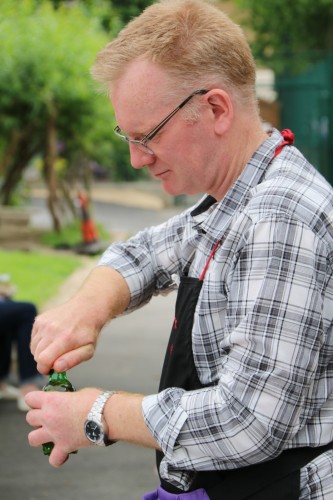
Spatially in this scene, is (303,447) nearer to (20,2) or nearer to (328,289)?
(328,289)

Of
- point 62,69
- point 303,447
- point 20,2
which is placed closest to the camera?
point 303,447

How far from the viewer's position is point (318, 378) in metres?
1.75

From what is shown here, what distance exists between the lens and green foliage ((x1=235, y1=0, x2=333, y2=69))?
26.2 meters

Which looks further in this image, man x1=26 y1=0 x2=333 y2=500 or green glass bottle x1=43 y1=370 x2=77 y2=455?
green glass bottle x1=43 y1=370 x2=77 y2=455

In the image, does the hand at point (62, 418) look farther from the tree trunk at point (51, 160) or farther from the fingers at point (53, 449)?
the tree trunk at point (51, 160)

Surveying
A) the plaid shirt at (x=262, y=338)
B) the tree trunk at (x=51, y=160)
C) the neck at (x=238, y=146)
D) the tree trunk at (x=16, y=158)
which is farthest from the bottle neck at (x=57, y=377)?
the tree trunk at (x=16, y=158)

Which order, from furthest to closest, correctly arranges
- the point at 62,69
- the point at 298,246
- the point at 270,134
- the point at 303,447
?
the point at 62,69, the point at 270,134, the point at 303,447, the point at 298,246

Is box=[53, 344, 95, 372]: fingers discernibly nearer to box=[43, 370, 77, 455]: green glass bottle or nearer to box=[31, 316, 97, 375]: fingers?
box=[31, 316, 97, 375]: fingers

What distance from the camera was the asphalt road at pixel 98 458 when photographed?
5.14 metres

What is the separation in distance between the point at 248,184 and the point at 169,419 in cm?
51

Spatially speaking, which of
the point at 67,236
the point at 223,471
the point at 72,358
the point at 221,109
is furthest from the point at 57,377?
the point at 67,236

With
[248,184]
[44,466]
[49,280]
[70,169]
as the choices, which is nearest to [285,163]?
[248,184]

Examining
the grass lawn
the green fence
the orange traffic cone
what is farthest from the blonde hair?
the orange traffic cone

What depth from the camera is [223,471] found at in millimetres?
1828
